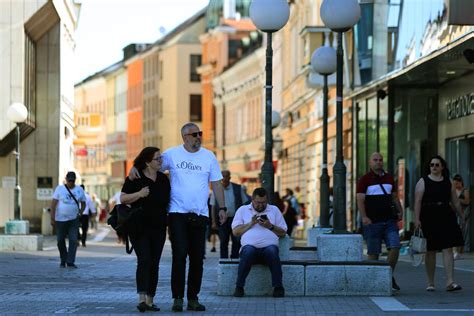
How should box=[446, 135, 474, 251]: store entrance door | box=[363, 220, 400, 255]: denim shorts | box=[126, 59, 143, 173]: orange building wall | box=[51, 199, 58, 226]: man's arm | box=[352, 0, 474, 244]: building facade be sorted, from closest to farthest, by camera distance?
box=[363, 220, 400, 255]: denim shorts < box=[51, 199, 58, 226]: man's arm < box=[352, 0, 474, 244]: building facade < box=[446, 135, 474, 251]: store entrance door < box=[126, 59, 143, 173]: orange building wall

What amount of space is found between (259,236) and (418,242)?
1.99 meters

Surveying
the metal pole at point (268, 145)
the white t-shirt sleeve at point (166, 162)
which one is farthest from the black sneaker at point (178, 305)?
the metal pole at point (268, 145)

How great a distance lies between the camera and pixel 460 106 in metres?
31.6

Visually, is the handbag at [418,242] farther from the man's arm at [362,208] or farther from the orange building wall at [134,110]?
the orange building wall at [134,110]

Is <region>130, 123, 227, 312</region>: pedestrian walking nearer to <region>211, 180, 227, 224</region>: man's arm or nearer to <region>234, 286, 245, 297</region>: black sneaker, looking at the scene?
<region>211, 180, 227, 224</region>: man's arm

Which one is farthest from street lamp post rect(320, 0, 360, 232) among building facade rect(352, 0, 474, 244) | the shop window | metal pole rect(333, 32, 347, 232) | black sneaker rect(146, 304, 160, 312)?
the shop window

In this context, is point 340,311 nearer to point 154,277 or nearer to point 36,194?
point 154,277

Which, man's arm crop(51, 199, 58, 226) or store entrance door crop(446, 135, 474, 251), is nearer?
man's arm crop(51, 199, 58, 226)

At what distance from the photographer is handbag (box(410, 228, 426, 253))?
17.1m

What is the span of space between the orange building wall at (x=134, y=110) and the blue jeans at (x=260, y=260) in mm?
121191

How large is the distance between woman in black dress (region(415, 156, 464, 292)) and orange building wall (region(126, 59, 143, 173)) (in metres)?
120

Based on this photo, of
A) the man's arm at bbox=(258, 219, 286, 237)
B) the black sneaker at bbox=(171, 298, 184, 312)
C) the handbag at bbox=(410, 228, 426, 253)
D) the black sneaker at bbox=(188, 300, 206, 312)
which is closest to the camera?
the black sneaker at bbox=(171, 298, 184, 312)

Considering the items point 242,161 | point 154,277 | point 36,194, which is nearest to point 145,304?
point 154,277

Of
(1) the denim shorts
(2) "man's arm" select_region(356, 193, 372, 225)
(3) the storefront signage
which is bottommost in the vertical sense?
(1) the denim shorts
